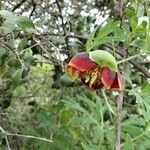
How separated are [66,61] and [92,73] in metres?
0.89

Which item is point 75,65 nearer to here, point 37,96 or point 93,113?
point 93,113

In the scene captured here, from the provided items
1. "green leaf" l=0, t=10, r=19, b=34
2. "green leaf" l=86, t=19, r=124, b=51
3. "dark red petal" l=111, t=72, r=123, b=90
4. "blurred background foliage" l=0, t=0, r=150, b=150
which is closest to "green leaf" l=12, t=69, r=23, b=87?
"blurred background foliage" l=0, t=0, r=150, b=150

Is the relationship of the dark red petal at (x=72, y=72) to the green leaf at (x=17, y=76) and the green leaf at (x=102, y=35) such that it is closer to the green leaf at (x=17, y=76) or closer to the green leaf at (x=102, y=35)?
the green leaf at (x=102, y=35)

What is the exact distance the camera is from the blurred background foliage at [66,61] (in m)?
1.57

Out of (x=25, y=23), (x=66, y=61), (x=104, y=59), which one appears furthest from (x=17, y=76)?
(x=66, y=61)

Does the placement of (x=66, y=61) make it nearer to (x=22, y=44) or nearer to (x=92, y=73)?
(x=22, y=44)

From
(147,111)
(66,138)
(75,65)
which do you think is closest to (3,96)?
(66,138)

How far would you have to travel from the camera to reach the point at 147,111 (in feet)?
5.13

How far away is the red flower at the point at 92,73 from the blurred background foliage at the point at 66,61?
3.5 inches

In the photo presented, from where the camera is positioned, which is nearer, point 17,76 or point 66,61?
point 17,76

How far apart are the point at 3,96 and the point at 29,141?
1.29 ft

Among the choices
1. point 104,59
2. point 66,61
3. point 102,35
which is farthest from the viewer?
point 66,61

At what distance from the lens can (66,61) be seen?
2207 mm

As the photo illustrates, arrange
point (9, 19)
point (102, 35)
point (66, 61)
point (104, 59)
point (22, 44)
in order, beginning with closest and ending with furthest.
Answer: point (104, 59) → point (102, 35) → point (9, 19) → point (22, 44) → point (66, 61)
